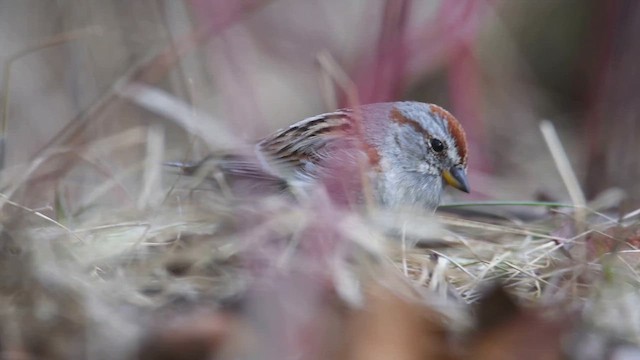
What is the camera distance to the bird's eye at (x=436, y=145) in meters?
2.70

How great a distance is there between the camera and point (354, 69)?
3127 millimetres

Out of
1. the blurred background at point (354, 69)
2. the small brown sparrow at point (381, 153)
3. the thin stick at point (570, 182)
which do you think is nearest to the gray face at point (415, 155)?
the small brown sparrow at point (381, 153)

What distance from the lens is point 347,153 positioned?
251 centimetres

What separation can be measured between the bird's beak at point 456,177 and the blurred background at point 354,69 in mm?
217

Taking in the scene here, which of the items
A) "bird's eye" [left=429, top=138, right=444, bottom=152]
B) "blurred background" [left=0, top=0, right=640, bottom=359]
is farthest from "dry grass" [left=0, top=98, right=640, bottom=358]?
"bird's eye" [left=429, top=138, right=444, bottom=152]

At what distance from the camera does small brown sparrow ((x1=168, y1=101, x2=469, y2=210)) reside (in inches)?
94.4


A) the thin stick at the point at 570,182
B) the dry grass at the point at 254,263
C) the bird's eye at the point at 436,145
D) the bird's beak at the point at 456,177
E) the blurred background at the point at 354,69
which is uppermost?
the blurred background at the point at 354,69

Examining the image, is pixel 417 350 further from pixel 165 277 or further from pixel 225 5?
pixel 225 5

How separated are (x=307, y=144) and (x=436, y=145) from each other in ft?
1.12

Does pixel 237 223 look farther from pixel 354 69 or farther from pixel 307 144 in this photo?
pixel 354 69

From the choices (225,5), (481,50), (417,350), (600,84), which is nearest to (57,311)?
(417,350)

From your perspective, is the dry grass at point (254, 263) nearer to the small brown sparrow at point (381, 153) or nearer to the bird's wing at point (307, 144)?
the small brown sparrow at point (381, 153)

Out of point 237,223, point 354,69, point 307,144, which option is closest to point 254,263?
point 237,223

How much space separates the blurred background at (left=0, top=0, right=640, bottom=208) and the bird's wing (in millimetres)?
99
